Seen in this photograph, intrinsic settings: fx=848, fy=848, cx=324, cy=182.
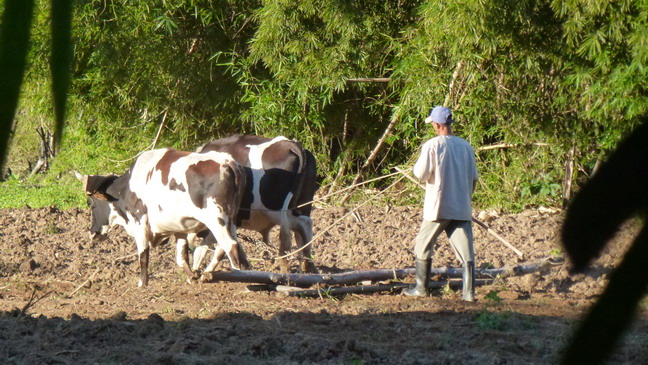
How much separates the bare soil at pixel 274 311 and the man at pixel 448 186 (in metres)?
0.39

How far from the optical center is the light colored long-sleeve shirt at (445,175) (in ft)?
21.3

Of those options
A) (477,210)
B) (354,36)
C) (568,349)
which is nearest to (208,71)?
(354,36)

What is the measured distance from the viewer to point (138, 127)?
12.8 m

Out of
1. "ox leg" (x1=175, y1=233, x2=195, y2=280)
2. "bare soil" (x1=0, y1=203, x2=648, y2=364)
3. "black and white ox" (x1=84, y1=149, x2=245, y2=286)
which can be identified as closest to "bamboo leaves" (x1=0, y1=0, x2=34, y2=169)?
"bare soil" (x1=0, y1=203, x2=648, y2=364)

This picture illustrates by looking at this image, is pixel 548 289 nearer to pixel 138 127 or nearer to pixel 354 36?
pixel 354 36

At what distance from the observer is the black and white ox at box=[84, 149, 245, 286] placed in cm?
744

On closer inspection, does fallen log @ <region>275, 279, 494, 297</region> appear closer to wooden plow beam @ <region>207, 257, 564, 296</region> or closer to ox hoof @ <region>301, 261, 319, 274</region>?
wooden plow beam @ <region>207, 257, 564, 296</region>

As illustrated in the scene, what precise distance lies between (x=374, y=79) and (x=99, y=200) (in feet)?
12.8

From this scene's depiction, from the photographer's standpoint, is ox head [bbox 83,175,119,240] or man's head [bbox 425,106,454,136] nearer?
man's head [bbox 425,106,454,136]

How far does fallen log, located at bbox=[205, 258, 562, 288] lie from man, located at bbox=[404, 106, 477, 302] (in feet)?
1.89

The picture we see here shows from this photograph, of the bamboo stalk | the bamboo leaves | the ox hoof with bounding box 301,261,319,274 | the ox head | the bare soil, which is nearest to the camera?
the bamboo leaves

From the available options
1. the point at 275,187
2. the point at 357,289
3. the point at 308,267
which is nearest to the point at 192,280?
the point at 308,267

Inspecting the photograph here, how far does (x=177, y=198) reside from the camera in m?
7.64

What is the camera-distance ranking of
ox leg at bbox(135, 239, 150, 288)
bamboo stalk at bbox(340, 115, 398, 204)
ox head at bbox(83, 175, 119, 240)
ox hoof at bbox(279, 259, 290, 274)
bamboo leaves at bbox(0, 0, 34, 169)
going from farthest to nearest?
bamboo stalk at bbox(340, 115, 398, 204) < ox head at bbox(83, 175, 119, 240) < ox hoof at bbox(279, 259, 290, 274) < ox leg at bbox(135, 239, 150, 288) < bamboo leaves at bbox(0, 0, 34, 169)
